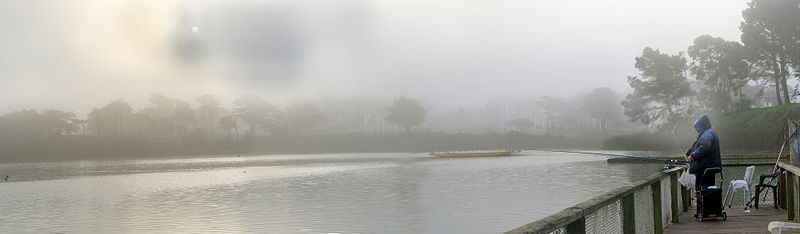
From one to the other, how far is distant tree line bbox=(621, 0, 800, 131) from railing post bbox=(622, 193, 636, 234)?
2271 inches

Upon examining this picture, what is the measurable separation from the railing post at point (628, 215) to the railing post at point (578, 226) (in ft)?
6.41

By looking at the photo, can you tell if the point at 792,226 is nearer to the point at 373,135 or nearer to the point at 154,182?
the point at 154,182

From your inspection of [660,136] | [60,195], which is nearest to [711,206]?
[60,195]

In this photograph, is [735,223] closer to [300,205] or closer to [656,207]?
[656,207]

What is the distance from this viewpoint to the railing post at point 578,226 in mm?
4188

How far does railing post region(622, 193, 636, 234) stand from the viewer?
20.2 feet

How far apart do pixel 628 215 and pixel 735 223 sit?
15.9 ft

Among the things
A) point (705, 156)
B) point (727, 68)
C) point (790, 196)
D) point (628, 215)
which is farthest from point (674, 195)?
point (727, 68)

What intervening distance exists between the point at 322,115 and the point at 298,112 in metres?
6.36

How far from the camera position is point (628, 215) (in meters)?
6.26

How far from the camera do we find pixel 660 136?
276 ft

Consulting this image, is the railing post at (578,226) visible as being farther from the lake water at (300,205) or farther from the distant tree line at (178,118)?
the distant tree line at (178,118)

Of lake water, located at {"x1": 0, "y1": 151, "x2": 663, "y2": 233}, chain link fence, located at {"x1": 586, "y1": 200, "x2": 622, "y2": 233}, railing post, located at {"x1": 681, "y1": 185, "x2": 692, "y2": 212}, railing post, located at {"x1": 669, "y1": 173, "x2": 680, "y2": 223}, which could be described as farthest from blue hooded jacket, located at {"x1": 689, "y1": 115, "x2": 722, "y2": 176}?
lake water, located at {"x1": 0, "y1": 151, "x2": 663, "y2": 233}

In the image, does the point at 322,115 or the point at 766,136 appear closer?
the point at 766,136
